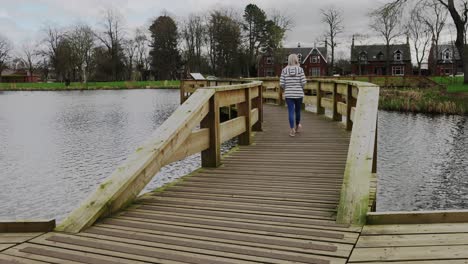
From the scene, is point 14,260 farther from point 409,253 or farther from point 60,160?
point 60,160

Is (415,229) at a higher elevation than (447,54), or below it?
below

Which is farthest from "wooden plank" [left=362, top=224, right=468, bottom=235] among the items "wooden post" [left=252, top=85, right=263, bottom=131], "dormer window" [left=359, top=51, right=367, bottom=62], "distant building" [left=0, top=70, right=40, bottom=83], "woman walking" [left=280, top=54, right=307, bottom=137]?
"distant building" [left=0, top=70, right=40, bottom=83]

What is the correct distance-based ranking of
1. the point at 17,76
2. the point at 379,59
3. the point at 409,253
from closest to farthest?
the point at 409,253
the point at 379,59
the point at 17,76

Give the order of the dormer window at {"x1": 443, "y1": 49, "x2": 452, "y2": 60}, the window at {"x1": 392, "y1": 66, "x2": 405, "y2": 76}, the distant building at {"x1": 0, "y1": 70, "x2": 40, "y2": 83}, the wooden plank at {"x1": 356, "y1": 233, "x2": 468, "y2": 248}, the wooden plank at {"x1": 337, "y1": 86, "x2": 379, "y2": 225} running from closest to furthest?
the wooden plank at {"x1": 356, "y1": 233, "x2": 468, "y2": 248} → the wooden plank at {"x1": 337, "y1": 86, "x2": 379, "y2": 225} → the window at {"x1": 392, "y1": 66, "x2": 405, "y2": 76} → the dormer window at {"x1": 443, "y1": 49, "x2": 452, "y2": 60} → the distant building at {"x1": 0, "y1": 70, "x2": 40, "y2": 83}

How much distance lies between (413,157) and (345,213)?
8017 mm

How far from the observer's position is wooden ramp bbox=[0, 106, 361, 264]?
10.5ft

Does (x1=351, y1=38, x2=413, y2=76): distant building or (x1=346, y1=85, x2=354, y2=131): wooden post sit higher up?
(x1=351, y1=38, x2=413, y2=76): distant building

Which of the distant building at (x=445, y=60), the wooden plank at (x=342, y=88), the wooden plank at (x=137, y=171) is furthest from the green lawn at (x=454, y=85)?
the distant building at (x=445, y=60)

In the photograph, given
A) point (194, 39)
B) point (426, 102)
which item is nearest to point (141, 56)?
point (194, 39)

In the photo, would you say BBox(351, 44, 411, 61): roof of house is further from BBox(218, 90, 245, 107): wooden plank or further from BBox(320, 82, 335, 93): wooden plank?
BBox(218, 90, 245, 107): wooden plank

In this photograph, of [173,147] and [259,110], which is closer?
[173,147]

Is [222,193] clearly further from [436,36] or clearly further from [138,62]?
[138,62]

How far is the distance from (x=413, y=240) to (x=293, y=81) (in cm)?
551

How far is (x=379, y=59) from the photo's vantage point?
236 ft
